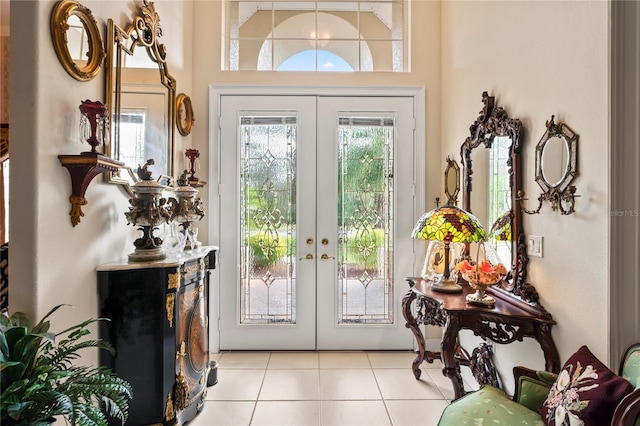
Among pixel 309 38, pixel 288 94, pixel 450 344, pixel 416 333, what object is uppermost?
pixel 309 38

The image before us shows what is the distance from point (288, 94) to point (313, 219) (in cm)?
121

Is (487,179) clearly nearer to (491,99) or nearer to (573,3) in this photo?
(491,99)

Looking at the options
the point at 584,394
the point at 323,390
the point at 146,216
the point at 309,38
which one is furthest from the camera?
the point at 309,38

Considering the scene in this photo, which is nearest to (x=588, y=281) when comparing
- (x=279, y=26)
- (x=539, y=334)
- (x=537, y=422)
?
(x=539, y=334)

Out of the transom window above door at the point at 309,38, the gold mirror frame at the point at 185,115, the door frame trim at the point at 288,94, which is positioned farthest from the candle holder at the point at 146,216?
the transom window above door at the point at 309,38

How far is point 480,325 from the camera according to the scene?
1841mm

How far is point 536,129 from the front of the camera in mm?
1838

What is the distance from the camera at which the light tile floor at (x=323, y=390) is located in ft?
7.19

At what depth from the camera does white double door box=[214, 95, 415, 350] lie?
3148mm

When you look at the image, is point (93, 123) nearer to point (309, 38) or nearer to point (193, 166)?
point (193, 166)

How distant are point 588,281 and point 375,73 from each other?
244 centimetres

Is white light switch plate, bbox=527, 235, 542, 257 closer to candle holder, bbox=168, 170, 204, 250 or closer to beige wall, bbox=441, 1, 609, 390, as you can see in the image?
beige wall, bbox=441, 1, 609, 390

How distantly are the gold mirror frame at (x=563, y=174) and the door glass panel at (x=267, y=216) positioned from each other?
1984 millimetres

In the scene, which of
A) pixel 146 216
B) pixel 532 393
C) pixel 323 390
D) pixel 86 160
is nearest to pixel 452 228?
pixel 532 393
